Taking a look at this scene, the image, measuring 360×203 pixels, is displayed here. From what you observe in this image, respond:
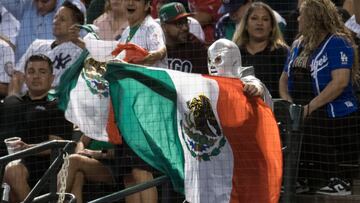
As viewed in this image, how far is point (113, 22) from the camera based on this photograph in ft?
34.5

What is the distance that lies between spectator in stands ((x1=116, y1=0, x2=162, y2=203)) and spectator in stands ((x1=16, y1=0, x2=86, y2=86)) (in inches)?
24.6

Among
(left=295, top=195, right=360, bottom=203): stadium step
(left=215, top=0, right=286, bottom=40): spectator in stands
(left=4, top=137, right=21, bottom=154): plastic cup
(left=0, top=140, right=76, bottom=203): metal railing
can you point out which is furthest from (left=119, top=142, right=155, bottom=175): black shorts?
(left=215, top=0, right=286, bottom=40): spectator in stands

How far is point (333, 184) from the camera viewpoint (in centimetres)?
888

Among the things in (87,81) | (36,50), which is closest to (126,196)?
(87,81)

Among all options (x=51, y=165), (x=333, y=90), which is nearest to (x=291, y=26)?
(x=333, y=90)

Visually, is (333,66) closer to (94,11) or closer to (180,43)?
(180,43)

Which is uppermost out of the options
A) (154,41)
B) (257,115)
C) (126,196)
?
(154,41)

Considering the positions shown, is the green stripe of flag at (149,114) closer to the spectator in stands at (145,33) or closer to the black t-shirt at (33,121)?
the spectator in stands at (145,33)

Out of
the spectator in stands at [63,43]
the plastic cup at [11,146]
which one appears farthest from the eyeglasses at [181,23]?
the plastic cup at [11,146]

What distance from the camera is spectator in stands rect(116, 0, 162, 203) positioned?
8.86 metres

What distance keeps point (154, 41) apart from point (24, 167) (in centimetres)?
138

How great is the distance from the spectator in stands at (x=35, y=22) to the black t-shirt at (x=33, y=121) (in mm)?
1043

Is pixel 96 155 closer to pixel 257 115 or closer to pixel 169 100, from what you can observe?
pixel 169 100

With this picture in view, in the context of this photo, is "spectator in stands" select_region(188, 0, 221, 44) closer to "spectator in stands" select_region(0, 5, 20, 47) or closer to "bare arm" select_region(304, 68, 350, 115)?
"spectator in stands" select_region(0, 5, 20, 47)
